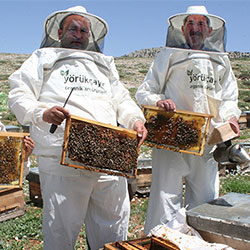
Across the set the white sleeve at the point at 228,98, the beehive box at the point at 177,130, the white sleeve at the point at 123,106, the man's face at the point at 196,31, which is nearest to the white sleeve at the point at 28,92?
the white sleeve at the point at 123,106

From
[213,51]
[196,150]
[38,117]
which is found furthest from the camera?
[213,51]

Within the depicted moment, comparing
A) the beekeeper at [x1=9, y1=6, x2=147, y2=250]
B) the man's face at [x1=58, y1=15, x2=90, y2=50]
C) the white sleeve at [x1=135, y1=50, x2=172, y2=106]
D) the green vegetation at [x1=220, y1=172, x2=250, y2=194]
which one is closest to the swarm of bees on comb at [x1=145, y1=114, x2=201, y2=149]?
the white sleeve at [x1=135, y1=50, x2=172, y2=106]

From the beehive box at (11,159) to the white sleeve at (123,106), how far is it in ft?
2.62

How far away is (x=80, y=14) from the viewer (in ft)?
9.04

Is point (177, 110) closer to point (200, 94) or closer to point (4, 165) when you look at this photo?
point (200, 94)

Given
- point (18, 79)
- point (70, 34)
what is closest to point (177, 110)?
point (70, 34)

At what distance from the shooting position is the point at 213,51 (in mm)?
3227

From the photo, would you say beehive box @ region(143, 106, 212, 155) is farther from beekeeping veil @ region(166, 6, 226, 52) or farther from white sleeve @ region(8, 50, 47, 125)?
white sleeve @ region(8, 50, 47, 125)

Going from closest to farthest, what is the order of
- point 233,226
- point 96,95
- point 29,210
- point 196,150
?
point 233,226
point 96,95
point 196,150
point 29,210

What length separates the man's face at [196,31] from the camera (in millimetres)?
3205

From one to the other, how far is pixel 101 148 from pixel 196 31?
4.99 feet

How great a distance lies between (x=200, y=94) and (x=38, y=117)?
1.47 meters

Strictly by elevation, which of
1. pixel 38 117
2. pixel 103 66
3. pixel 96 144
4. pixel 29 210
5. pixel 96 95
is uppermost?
pixel 103 66

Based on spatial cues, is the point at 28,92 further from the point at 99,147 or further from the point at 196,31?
the point at 196,31
